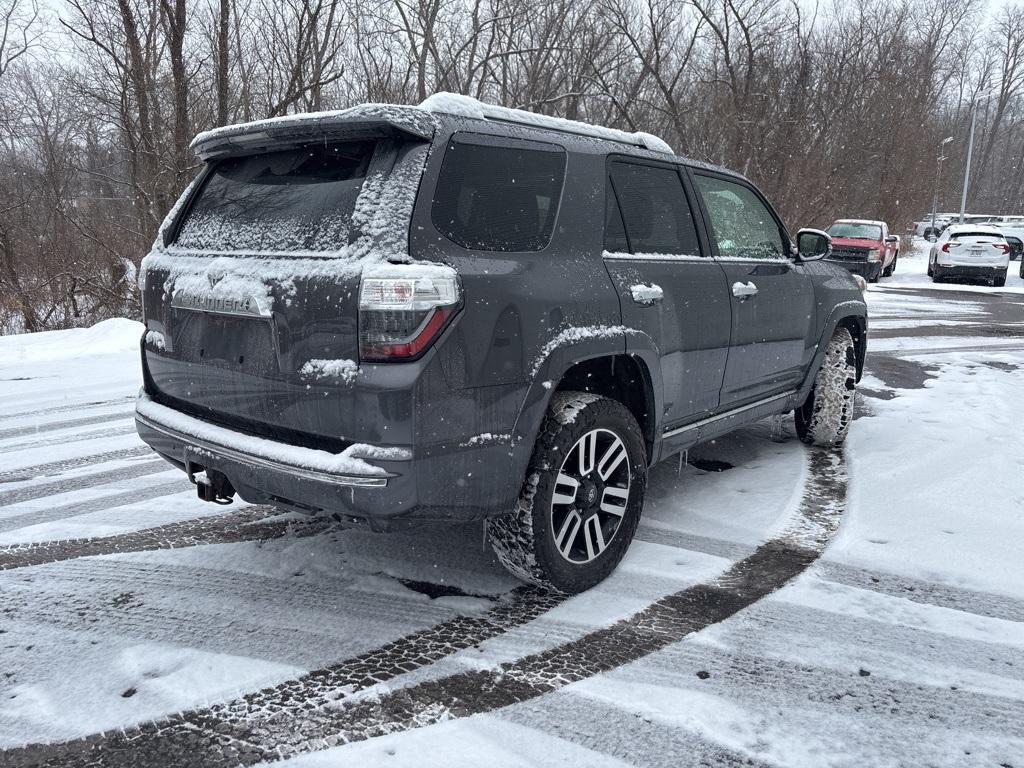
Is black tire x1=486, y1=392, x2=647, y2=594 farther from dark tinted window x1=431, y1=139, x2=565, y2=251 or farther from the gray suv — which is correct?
dark tinted window x1=431, y1=139, x2=565, y2=251

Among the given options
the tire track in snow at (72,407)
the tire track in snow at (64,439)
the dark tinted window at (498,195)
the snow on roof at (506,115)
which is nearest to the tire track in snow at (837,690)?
the dark tinted window at (498,195)

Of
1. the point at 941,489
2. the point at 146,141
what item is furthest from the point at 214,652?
the point at 146,141

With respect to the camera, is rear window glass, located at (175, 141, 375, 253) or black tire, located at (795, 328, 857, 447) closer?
rear window glass, located at (175, 141, 375, 253)

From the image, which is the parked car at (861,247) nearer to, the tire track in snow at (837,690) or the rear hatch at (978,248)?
the rear hatch at (978,248)

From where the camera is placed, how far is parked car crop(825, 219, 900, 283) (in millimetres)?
20484

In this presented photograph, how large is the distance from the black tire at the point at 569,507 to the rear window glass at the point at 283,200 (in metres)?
1.08

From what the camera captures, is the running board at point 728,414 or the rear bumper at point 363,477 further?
the running board at point 728,414

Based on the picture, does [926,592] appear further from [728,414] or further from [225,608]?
[225,608]

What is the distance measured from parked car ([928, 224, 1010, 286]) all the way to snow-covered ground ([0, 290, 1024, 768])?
19139 millimetres

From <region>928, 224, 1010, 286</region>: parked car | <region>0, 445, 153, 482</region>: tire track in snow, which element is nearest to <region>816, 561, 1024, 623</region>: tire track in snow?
<region>0, 445, 153, 482</region>: tire track in snow

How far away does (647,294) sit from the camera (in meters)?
3.42

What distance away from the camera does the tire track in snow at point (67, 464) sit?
469 cm

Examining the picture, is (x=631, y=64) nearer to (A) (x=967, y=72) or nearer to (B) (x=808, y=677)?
(B) (x=808, y=677)

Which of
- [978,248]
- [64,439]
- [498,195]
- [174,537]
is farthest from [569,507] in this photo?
[978,248]
